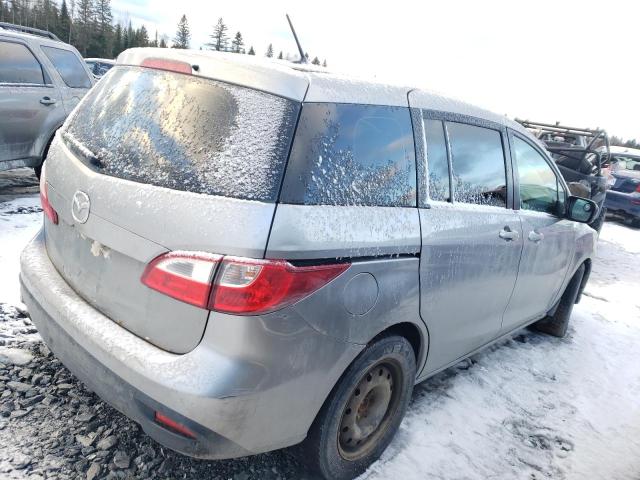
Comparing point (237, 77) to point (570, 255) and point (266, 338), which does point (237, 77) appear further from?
point (570, 255)

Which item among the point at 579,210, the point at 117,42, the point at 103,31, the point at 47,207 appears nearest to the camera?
the point at 47,207

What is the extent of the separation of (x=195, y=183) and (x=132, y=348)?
2.21ft

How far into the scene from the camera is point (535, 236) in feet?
11.6

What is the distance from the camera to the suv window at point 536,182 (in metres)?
3.51

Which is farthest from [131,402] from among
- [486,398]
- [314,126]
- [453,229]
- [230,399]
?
[486,398]

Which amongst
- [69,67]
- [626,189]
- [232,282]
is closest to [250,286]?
[232,282]

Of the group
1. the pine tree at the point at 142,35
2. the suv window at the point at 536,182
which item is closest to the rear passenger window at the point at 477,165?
the suv window at the point at 536,182

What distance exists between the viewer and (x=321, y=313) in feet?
6.32

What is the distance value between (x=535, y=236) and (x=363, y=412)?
73.8 inches

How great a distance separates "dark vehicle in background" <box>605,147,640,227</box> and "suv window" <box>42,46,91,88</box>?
38.3 ft

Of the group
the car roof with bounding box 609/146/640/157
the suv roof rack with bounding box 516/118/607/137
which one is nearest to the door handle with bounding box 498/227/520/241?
the suv roof rack with bounding box 516/118/607/137

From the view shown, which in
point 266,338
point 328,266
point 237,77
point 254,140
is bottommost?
point 266,338

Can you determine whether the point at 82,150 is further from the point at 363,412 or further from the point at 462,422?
the point at 462,422

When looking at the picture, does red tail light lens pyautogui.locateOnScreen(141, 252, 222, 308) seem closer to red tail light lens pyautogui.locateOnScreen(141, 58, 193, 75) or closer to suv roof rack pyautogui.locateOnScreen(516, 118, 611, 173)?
red tail light lens pyautogui.locateOnScreen(141, 58, 193, 75)
